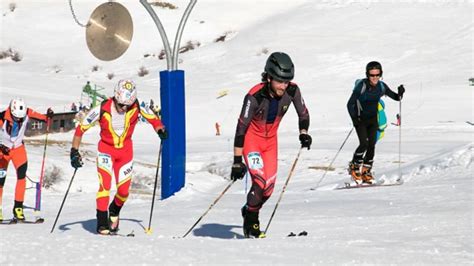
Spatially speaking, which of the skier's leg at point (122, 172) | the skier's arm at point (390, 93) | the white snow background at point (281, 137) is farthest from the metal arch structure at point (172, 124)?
the skier's leg at point (122, 172)

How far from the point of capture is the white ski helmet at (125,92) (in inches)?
317

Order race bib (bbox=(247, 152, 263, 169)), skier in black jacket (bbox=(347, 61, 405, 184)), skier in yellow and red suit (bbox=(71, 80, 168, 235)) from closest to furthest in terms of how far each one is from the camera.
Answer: race bib (bbox=(247, 152, 263, 169)) → skier in yellow and red suit (bbox=(71, 80, 168, 235)) → skier in black jacket (bbox=(347, 61, 405, 184))

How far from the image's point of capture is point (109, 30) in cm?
1326

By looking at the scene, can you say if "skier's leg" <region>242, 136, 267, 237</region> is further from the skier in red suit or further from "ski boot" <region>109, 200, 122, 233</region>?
"ski boot" <region>109, 200, 122, 233</region>

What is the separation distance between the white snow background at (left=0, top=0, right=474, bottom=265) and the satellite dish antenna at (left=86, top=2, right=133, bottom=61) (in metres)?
2.56

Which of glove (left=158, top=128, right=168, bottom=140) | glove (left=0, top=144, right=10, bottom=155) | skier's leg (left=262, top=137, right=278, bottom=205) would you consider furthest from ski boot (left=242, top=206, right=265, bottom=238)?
glove (left=0, top=144, right=10, bottom=155)

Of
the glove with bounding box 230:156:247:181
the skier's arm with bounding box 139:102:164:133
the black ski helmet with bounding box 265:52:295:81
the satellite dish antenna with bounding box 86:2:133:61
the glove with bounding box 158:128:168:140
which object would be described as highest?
the satellite dish antenna with bounding box 86:2:133:61

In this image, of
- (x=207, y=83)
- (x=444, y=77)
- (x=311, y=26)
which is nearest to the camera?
(x=444, y=77)

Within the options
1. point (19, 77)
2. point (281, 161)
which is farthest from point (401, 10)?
point (281, 161)

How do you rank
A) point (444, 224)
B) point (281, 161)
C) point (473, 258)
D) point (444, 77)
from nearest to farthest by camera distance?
1. point (473, 258)
2. point (444, 224)
3. point (281, 161)
4. point (444, 77)

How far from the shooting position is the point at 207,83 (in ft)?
143

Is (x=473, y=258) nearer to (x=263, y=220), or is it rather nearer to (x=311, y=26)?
(x=263, y=220)

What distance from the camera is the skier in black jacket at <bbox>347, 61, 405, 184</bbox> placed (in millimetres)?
11548

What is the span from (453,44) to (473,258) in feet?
131
